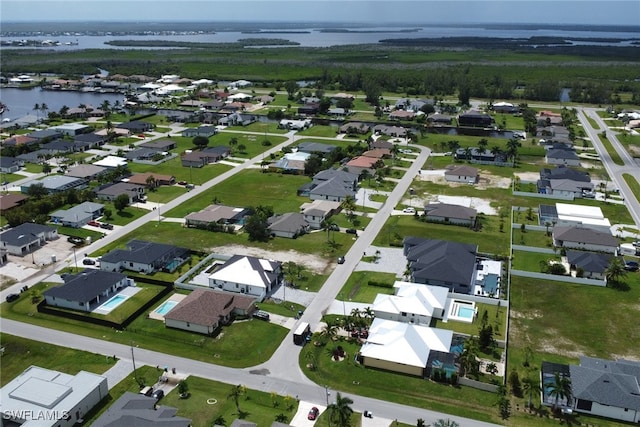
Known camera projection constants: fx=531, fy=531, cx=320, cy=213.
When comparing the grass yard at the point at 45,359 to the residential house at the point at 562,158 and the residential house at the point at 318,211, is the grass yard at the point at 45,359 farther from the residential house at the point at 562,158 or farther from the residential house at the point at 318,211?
the residential house at the point at 562,158

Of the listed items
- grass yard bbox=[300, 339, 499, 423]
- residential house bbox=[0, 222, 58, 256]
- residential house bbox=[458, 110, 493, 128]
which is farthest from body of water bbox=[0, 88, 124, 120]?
grass yard bbox=[300, 339, 499, 423]

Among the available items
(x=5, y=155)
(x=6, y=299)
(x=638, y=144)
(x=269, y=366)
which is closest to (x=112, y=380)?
(x=269, y=366)

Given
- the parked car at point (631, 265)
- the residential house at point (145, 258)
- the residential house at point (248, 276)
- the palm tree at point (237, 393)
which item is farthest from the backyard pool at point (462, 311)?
the residential house at point (145, 258)

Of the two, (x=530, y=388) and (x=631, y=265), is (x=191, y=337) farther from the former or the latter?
(x=631, y=265)

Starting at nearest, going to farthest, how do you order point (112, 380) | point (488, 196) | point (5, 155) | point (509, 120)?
point (112, 380) → point (488, 196) → point (5, 155) → point (509, 120)

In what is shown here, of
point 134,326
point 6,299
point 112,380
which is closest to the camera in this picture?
point 112,380

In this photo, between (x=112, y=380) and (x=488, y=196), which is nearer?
(x=112, y=380)

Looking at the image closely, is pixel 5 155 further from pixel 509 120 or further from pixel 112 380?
pixel 509 120
